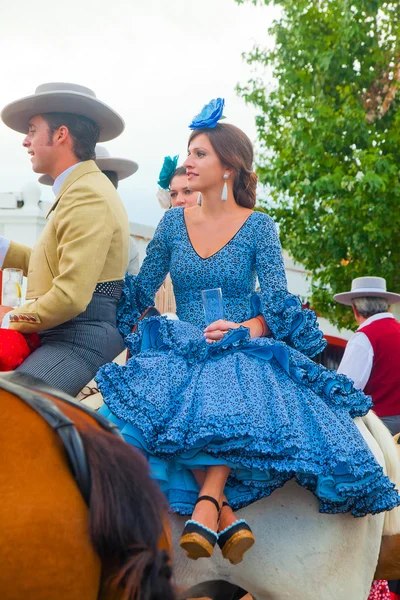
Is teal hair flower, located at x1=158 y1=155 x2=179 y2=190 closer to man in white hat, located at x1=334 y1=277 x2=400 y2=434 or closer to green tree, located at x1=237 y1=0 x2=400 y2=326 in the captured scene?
man in white hat, located at x1=334 y1=277 x2=400 y2=434

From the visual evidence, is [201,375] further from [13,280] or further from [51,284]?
[13,280]

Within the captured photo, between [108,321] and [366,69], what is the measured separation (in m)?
10.1

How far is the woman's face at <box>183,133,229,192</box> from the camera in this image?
3465 mm

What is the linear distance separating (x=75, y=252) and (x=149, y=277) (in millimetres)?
521

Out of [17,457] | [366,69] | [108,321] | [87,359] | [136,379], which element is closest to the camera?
[17,457]

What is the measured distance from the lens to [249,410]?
2.72 meters

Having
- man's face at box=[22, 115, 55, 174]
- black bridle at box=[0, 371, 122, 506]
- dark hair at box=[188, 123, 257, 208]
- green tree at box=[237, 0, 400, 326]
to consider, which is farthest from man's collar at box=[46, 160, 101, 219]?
green tree at box=[237, 0, 400, 326]

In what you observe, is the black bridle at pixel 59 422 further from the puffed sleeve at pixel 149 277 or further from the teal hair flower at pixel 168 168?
the teal hair flower at pixel 168 168

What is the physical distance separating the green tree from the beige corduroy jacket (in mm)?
8233

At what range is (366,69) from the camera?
481 inches

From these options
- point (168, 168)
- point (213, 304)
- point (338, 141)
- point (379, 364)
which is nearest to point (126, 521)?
point (213, 304)

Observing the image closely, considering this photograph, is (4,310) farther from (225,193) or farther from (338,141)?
(338,141)

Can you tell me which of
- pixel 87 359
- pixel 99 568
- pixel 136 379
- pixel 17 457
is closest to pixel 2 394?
pixel 17 457

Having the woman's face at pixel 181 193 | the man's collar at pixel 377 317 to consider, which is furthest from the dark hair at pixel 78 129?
the man's collar at pixel 377 317
